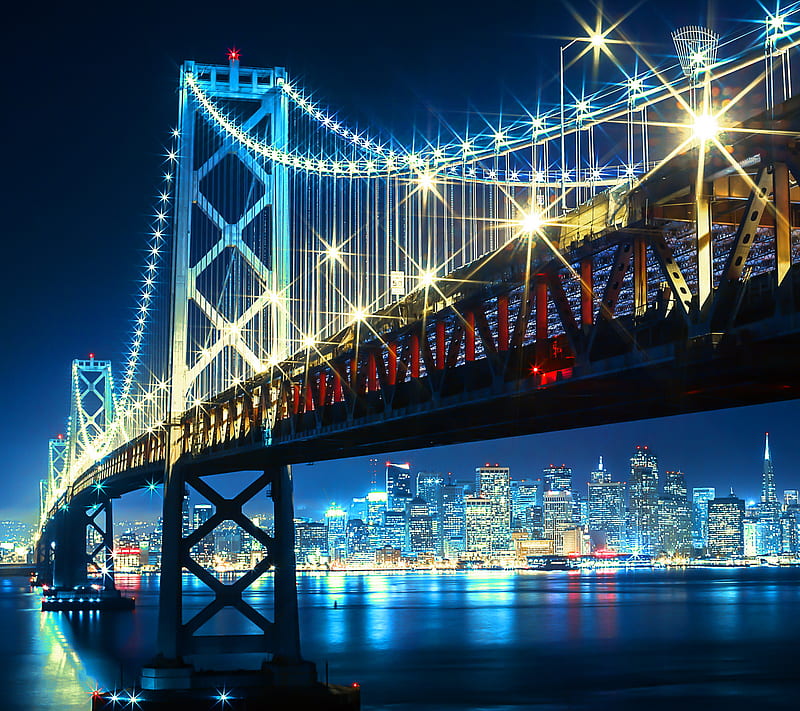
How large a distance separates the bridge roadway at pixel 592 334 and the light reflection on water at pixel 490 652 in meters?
19.6

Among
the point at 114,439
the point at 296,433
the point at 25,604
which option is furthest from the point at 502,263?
the point at 25,604

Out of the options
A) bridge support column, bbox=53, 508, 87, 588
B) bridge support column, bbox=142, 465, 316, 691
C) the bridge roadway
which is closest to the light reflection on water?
bridge support column, bbox=53, 508, 87, 588

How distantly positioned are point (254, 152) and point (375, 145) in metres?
4.15

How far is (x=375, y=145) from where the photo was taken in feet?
→ 116

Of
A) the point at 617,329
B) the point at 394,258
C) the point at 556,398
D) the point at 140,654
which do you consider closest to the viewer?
the point at 617,329

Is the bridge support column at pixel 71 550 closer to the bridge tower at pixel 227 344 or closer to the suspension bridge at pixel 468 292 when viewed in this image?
the suspension bridge at pixel 468 292

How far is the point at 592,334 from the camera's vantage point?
53.3 feet

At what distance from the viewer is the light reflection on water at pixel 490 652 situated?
160 feet

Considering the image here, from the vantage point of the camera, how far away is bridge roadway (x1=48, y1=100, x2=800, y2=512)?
1319 centimetres

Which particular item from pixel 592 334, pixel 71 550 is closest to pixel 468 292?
pixel 592 334

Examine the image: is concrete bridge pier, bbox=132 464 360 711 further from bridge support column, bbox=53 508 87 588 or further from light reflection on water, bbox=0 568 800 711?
bridge support column, bbox=53 508 87 588

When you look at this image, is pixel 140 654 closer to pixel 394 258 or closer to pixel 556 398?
pixel 394 258

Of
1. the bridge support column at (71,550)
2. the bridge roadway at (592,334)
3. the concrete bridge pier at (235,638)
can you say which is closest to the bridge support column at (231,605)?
the concrete bridge pier at (235,638)

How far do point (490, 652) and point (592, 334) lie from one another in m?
54.2
